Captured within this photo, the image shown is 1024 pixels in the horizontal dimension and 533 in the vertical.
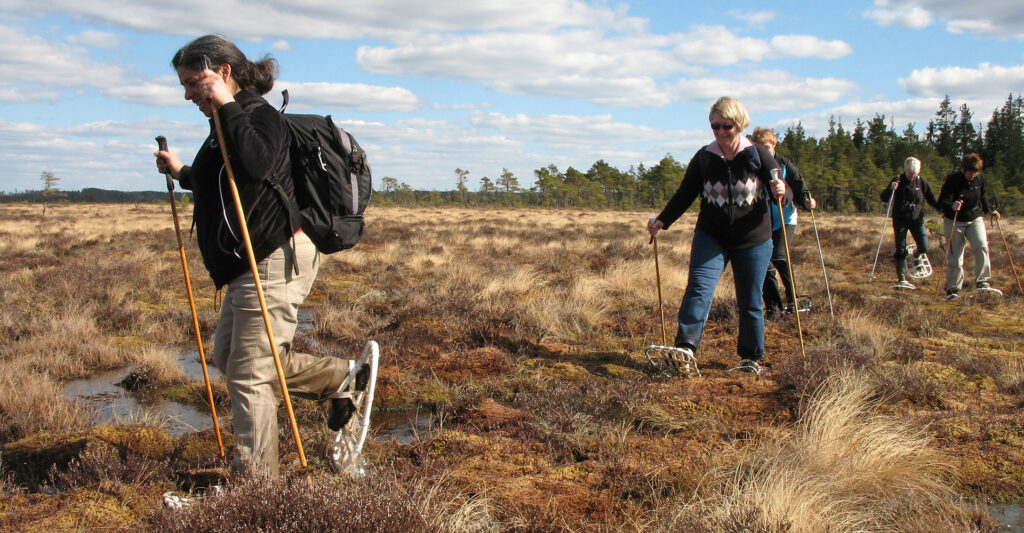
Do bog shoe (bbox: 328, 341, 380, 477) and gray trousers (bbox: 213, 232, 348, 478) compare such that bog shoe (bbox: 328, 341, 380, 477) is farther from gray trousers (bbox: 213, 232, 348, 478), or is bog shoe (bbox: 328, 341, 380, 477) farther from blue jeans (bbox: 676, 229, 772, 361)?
blue jeans (bbox: 676, 229, 772, 361)

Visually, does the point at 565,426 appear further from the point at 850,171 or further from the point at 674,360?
the point at 850,171

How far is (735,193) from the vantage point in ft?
15.7

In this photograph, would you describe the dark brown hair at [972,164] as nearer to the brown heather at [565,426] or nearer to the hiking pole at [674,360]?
the brown heather at [565,426]

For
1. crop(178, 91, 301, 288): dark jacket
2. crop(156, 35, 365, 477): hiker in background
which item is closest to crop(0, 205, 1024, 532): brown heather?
crop(156, 35, 365, 477): hiker in background

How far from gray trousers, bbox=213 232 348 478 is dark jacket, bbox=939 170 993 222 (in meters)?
8.86

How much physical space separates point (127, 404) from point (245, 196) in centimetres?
308

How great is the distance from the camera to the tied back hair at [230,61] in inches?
107

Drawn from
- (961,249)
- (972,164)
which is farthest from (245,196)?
(972,164)

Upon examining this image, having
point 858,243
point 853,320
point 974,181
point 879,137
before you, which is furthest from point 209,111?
point 879,137

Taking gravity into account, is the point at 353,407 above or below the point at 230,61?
below

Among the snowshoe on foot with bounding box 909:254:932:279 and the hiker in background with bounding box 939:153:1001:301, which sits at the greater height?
the hiker in background with bounding box 939:153:1001:301

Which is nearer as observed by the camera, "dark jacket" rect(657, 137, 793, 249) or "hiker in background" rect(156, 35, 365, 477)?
"hiker in background" rect(156, 35, 365, 477)

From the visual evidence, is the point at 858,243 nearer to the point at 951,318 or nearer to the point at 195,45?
the point at 951,318

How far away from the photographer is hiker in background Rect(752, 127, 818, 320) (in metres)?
6.62
